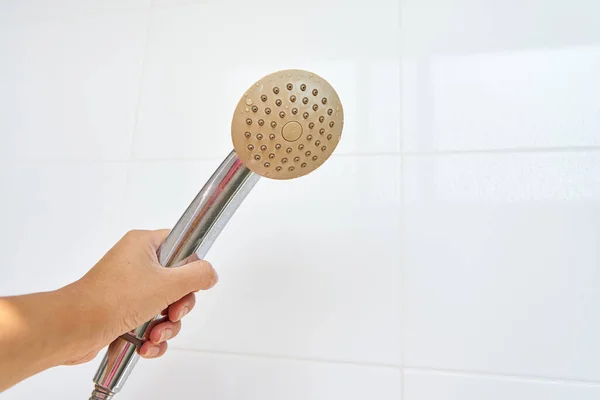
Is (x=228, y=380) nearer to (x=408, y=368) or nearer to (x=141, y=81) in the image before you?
(x=408, y=368)

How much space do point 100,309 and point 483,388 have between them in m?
0.41

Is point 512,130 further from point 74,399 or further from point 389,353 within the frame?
point 74,399

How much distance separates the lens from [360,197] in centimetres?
59

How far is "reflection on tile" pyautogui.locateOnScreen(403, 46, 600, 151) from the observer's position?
564mm

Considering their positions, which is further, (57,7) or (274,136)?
(57,7)

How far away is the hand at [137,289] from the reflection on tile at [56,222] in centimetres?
23

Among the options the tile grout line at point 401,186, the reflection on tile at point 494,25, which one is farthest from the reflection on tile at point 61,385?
the reflection on tile at point 494,25

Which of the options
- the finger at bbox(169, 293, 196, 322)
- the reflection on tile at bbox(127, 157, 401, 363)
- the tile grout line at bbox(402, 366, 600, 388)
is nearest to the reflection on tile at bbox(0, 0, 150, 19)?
the reflection on tile at bbox(127, 157, 401, 363)

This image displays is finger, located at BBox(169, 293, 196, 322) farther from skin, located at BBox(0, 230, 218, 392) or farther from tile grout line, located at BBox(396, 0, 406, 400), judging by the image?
tile grout line, located at BBox(396, 0, 406, 400)

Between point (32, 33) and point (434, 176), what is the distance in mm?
720

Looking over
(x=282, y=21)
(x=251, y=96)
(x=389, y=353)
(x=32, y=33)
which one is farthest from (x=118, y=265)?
(x=32, y=33)

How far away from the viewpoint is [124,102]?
0.71m

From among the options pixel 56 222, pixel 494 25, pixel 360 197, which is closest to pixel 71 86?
pixel 56 222

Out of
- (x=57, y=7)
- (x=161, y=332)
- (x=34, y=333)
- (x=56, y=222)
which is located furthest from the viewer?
(x=57, y=7)
